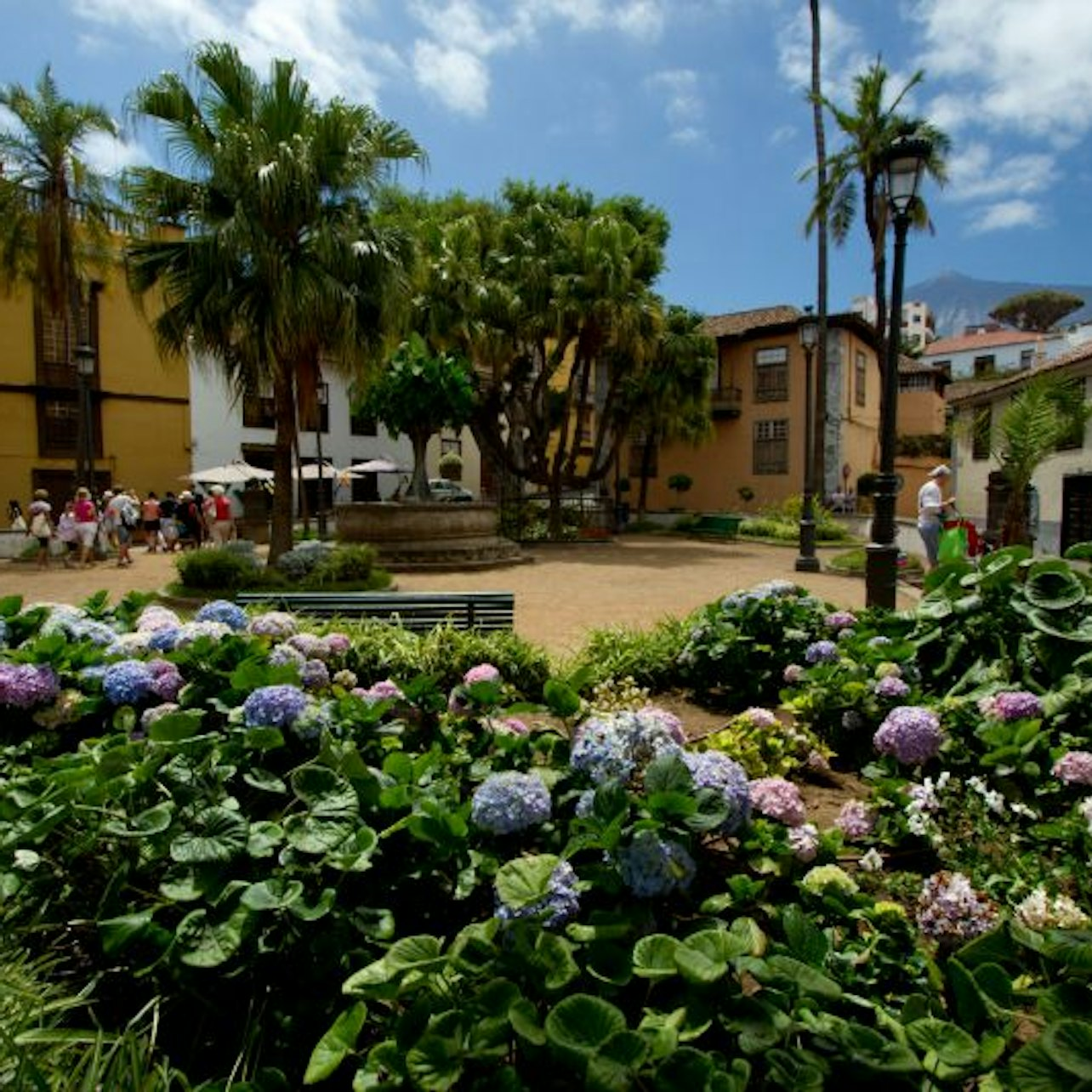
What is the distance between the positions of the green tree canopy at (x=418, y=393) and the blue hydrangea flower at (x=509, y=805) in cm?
1476

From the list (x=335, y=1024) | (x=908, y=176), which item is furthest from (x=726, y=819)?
(x=908, y=176)

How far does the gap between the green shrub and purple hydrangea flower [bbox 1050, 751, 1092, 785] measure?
10.4 m

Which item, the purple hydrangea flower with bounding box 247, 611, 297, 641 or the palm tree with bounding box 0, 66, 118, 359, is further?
the palm tree with bounding box 0, 66, 118, 359

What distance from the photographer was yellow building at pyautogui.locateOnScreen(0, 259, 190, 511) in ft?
81.8

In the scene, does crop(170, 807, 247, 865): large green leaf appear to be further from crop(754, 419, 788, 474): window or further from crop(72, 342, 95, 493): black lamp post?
crop(754, 419, 788, 474): window

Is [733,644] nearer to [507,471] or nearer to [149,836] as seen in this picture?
[149,836]

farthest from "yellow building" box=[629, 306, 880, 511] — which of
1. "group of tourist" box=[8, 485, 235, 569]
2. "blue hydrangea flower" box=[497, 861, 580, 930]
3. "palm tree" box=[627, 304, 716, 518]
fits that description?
"blue hydrangea flower" box=[497, 861, 580, 930]

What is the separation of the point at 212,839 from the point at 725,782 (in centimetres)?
119

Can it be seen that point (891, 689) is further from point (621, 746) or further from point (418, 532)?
point (418, 532)

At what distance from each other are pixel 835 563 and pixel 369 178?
11.6m

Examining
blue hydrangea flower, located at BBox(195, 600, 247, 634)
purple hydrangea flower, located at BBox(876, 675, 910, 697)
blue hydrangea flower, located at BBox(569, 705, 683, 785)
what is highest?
blue hydrangea flower, located at BBox(195, 600, 247, 634)

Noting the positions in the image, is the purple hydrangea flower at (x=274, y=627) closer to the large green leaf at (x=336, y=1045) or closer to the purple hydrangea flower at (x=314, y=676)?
the purple hydrangea flower at (x=314, y=676)

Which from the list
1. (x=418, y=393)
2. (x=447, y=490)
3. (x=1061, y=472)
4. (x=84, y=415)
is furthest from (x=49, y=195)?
(x=1061, y=472)

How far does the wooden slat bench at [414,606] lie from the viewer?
250 inches
